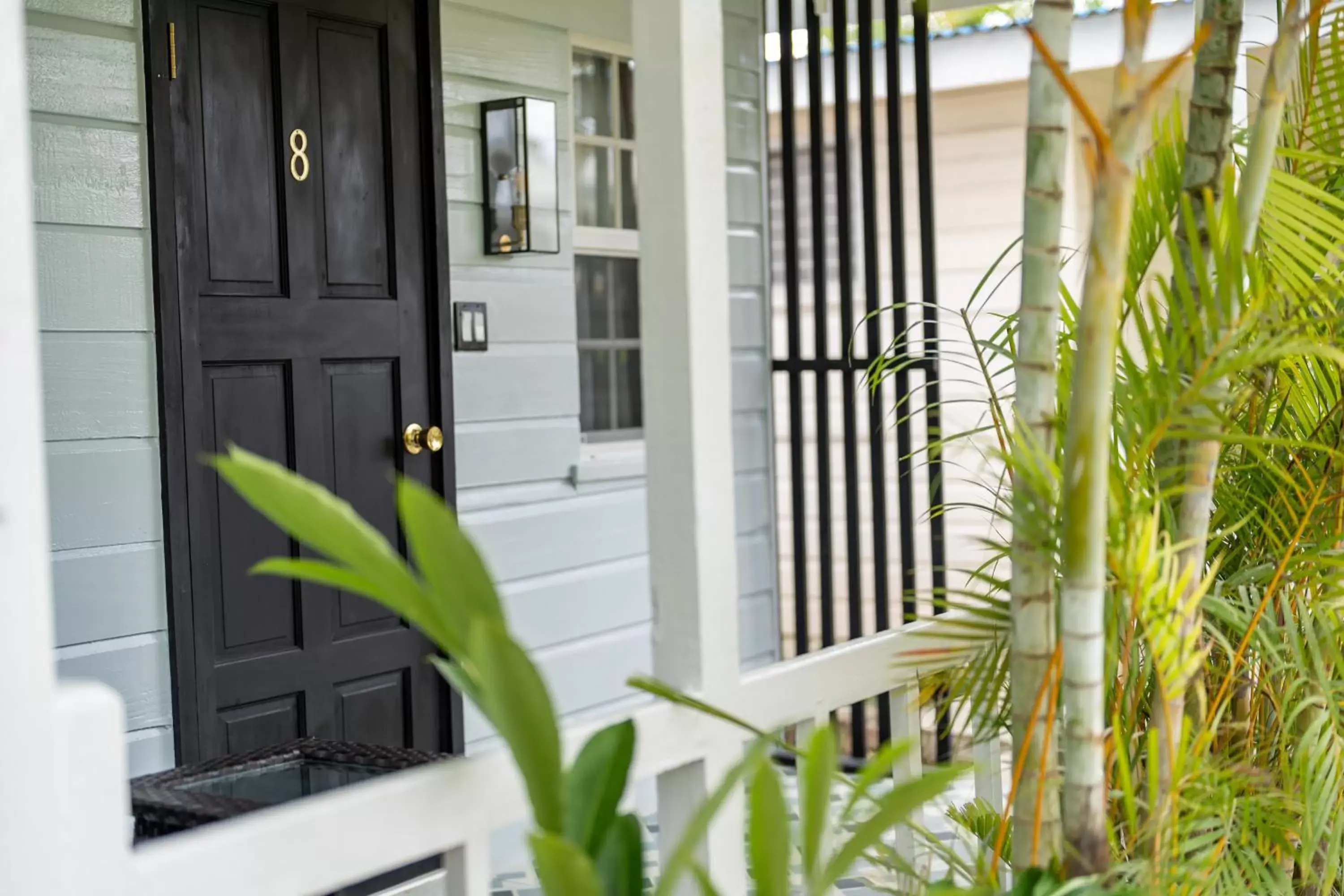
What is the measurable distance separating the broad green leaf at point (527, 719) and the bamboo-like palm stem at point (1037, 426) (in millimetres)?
573

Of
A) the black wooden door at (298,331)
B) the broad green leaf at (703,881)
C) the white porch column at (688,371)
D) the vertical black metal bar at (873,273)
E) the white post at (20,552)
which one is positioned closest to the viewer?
the white post at (20,552)

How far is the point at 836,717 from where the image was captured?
5246 millimetres

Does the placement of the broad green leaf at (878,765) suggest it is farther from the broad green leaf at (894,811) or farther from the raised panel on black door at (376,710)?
the raised panel on black door at (376,710)

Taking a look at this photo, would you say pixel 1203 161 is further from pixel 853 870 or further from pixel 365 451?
pixel 365 451

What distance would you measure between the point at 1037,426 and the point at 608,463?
2.89m

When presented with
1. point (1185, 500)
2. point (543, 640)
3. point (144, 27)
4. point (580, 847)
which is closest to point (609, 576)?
point (543, 640)

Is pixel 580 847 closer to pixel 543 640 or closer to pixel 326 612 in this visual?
pixel 326 612

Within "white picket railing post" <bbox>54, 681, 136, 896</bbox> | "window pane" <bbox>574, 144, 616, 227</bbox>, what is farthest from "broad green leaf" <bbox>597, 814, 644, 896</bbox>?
"window pane" <bbox>574, 144, 616, 227</bbox>

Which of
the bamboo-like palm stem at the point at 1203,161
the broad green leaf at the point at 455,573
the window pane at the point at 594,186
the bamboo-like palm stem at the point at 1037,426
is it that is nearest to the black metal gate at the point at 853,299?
the window pane at the point at 594,186

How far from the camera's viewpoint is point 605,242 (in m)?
4.41

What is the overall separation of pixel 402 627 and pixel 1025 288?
8.13ft

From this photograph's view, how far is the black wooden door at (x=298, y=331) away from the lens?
3094mm

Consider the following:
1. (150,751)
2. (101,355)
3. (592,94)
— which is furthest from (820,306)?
(150,751)

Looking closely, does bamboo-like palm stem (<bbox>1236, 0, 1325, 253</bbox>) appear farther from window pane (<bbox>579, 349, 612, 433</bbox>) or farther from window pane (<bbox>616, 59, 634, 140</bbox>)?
window pane (<bbox>616, 59, 634, 140</bbox>)
